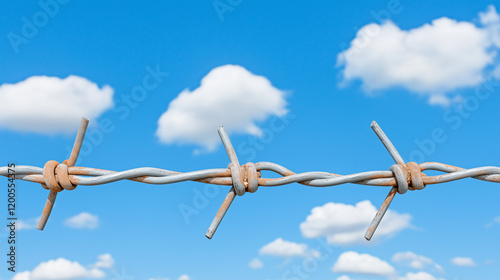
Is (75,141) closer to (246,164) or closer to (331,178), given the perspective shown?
(246,164)

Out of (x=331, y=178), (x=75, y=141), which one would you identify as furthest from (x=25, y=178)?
(x=331, y=178)

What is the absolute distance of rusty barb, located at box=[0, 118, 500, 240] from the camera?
145 centimetres

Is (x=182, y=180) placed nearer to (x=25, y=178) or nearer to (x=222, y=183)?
(x=222, y=183)

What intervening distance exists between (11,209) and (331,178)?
A: 4.01 feet

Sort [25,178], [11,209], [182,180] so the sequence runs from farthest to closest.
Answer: [11,209] < [25,178] < [182,180]

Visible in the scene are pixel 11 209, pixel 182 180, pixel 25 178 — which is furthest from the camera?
pixel 11 209

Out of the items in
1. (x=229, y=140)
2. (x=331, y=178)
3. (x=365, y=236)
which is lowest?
(x=365, y=236)

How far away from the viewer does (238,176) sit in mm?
1477

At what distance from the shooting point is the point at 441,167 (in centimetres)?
158

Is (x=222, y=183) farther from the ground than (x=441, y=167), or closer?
closer

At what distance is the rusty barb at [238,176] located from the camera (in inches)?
57.1

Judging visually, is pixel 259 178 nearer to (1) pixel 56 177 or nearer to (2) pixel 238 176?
(2) pixel 238 176

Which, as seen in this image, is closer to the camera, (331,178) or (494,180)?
(331,178)

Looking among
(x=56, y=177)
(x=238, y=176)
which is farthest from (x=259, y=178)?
(x=56, y=177)
